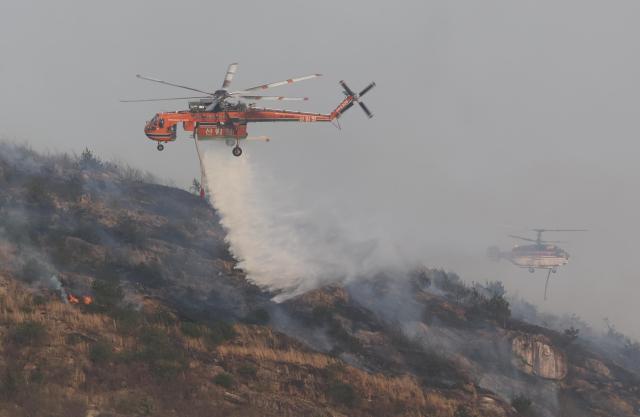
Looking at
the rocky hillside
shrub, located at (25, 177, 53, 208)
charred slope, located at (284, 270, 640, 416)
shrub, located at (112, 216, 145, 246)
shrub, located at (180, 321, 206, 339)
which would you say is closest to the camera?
the rocky hillside

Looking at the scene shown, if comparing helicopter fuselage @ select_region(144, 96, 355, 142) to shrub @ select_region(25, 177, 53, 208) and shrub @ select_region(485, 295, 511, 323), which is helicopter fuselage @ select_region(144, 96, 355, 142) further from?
shrub @ select_region(485, 295, 511, 323)

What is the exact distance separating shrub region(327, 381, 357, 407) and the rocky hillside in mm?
93

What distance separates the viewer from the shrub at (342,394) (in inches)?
1164

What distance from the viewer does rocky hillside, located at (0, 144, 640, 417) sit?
26609 mm

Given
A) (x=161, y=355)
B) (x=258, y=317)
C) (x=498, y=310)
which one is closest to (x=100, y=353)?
(x=161, y=355)

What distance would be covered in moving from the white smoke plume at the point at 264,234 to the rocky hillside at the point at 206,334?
203 cm

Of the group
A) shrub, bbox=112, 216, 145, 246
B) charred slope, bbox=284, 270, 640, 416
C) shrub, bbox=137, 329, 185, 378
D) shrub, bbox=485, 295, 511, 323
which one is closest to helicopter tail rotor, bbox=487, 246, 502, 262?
charred slope, bbox=284, 270, 640, 416

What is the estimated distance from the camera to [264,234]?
49.4 meters

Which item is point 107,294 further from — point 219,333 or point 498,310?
point 498,310

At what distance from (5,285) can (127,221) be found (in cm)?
1882

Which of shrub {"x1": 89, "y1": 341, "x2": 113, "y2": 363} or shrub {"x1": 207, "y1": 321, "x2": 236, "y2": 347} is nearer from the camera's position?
shrub {"x1": 89, "y1": 341, "x2": 113, "y2": 363}

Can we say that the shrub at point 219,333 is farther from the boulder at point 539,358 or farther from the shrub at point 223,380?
the boulder at point 539,358

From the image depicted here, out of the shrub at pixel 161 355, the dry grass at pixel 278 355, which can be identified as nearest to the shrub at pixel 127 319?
the shrub at pixel 161 355

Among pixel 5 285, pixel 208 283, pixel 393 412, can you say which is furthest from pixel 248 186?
pixel 393 412
